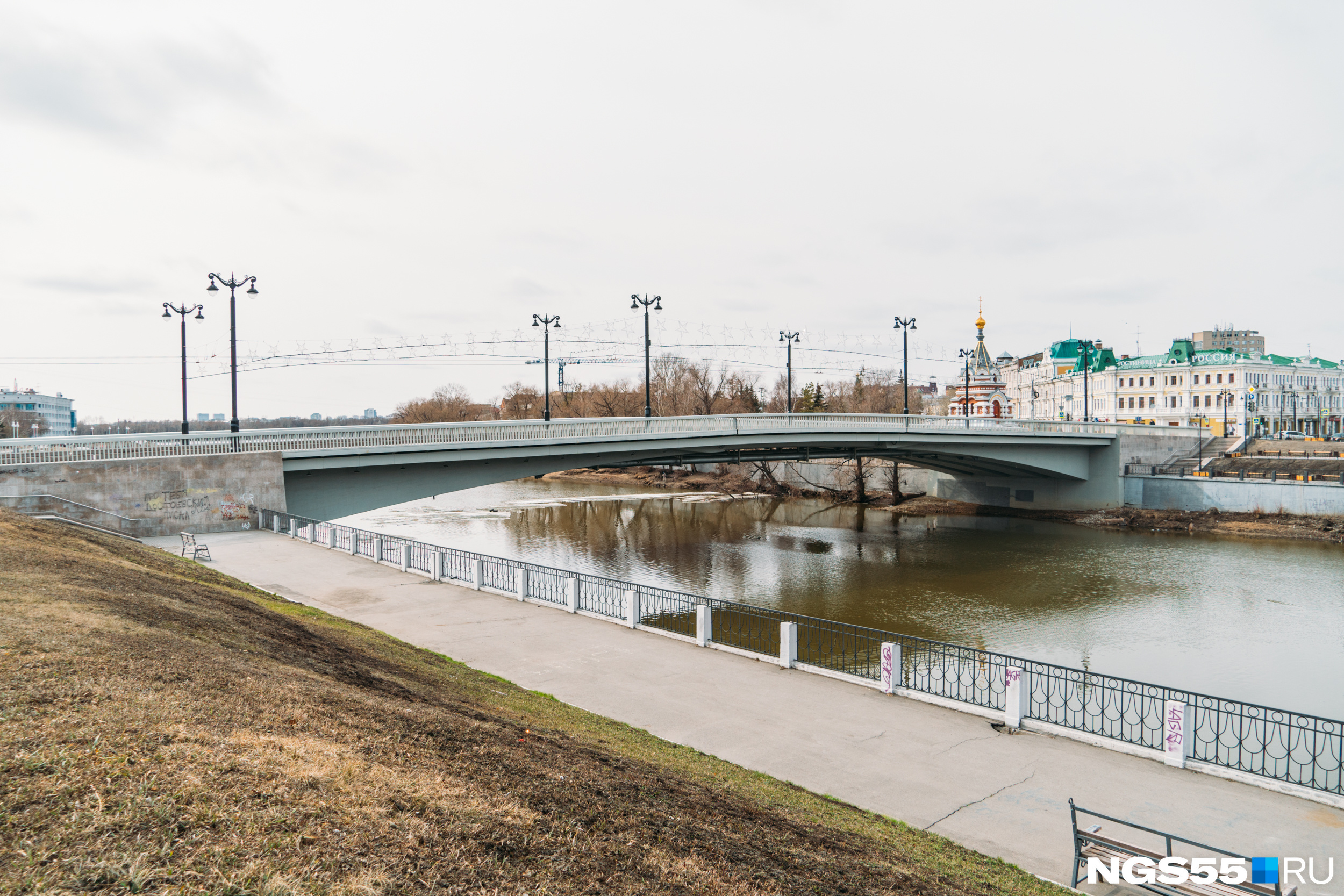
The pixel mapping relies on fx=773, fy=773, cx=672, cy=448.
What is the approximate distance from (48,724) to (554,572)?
1317 centimetres

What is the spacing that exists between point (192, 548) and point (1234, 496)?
164 feet

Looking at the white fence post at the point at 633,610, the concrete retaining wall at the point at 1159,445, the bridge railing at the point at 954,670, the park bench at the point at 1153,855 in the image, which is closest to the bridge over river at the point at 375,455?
the bridge railing at the point at 954,670

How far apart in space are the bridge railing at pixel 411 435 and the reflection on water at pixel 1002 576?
18.9ft

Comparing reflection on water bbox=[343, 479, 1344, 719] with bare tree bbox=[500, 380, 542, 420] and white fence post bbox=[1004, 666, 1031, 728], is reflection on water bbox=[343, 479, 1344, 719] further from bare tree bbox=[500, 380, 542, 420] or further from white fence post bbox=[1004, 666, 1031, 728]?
bare tree bbox=[500, 380, 542, 420]

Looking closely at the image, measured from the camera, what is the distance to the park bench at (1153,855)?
6219 mm

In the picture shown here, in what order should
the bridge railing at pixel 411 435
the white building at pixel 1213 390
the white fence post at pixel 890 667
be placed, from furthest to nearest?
1. the white building at pixel 1213 390
2. the bridge railing at pixel 411 435
3. the white fence post at pixel 890 667

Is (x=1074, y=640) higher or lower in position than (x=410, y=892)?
lower

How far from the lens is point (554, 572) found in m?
18.3

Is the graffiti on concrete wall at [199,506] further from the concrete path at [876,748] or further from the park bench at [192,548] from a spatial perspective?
the concrete path at [876,748]

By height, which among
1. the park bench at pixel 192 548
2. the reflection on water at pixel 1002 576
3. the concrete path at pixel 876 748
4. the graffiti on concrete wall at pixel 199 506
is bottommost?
the reflection on water at pixel 1002 576

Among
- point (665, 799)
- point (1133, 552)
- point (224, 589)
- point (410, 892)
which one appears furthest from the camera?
point (1133, 552)

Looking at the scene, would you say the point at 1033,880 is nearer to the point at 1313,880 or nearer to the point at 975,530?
the point at 1313,880

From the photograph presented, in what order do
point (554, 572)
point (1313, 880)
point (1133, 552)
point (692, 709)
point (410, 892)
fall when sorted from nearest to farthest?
1. point (410, 892)
2. point (1313, 880)
3. point (692, 709)
4. point (554, 572)
5. point (1133, 552)

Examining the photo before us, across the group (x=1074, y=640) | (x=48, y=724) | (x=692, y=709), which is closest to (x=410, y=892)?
(x=48, y=724)
